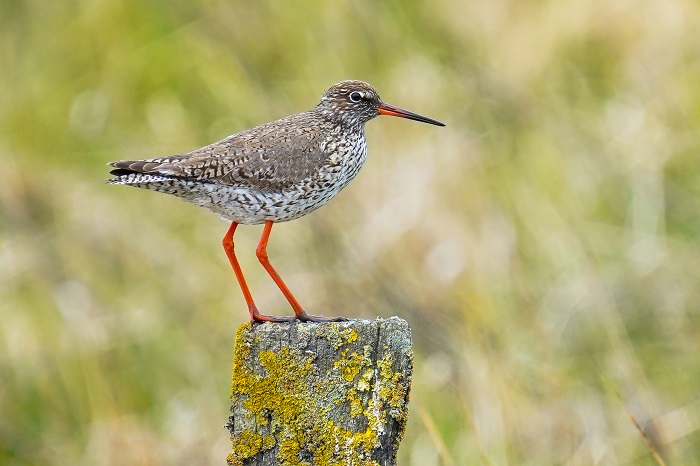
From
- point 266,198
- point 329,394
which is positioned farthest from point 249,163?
point 329,394

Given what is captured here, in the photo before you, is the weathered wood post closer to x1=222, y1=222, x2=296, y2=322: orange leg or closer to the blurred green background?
x1=222, y1=222, x2=296, y2=322: orange leg

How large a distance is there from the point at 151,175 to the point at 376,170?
12.5 feet

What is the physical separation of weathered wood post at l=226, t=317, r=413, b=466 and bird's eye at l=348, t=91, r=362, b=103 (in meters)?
2.43

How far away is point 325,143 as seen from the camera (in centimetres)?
592

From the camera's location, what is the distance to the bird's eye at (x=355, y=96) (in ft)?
21.0

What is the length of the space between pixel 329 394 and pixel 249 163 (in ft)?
6.16

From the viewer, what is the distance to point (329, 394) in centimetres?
417

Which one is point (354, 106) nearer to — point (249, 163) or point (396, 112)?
point (396, 112)

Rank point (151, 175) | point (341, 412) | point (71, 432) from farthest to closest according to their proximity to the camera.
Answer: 1. point (71, 432)
2. point (151, 175)
3. point (341, 412)

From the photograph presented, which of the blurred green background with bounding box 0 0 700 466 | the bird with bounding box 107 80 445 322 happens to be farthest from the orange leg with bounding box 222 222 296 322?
the blurred green background with bounding box 0 0 700 466

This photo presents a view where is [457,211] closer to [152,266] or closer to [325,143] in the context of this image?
[152,266]

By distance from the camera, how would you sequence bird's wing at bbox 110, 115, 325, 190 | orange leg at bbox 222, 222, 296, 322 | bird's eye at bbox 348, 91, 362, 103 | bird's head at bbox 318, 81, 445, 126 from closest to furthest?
orange leg at bbox 222, 222, 296, 322 < bird's wing at bbox 110, 115, 325, 190 < bird's head at bbox 318, 81, 445, 126 < bird's eye at bbox 348, 91, 362, 103

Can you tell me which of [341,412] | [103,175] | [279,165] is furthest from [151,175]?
[103,175]

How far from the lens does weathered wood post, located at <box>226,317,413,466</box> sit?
415 centimetres
